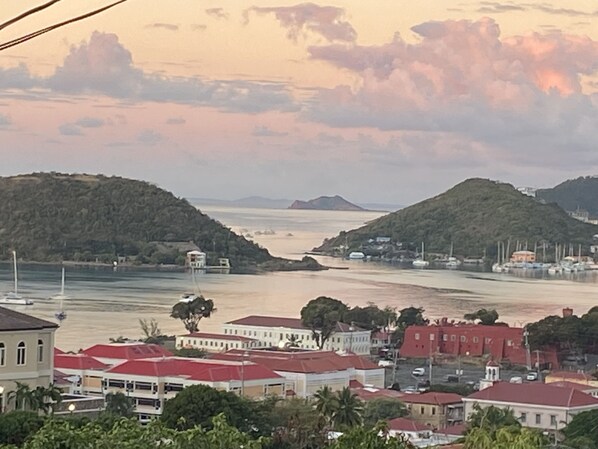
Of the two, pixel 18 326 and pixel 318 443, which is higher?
pixel 18 326

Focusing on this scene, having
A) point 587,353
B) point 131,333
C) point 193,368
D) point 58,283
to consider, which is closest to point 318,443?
point 193,368

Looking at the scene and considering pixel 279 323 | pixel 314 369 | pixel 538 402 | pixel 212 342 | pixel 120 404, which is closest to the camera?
pixel 120 404

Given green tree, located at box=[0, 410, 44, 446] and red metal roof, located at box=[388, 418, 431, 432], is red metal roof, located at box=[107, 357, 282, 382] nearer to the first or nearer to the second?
red metal roof, located at box=[388, 418, 431, 432]

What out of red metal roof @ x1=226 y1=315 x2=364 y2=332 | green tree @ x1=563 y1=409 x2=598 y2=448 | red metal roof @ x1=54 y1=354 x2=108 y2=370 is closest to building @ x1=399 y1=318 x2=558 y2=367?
red metal roof @ x1=226 y1=315 x2=364 y2=332

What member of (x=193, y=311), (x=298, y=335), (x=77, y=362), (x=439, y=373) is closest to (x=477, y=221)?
(x=193, y=311)

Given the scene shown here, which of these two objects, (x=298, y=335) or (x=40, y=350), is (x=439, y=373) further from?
(x=40, y=350)

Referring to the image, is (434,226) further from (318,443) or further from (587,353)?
(318,443)
